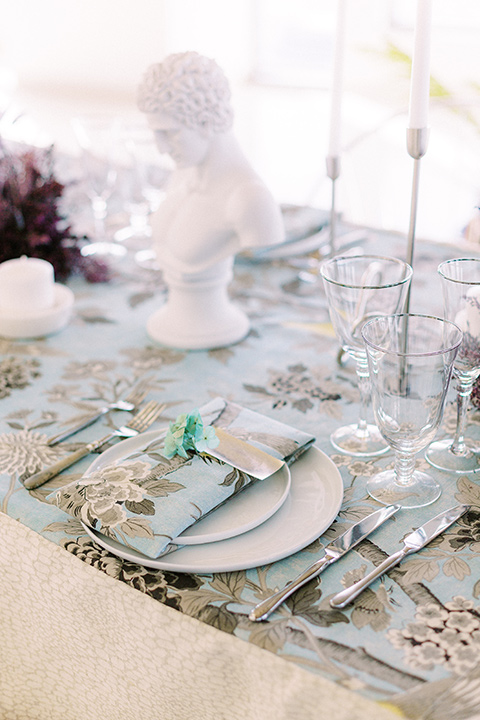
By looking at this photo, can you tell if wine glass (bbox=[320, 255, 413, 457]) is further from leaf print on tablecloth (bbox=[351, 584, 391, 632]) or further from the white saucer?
the white saucer

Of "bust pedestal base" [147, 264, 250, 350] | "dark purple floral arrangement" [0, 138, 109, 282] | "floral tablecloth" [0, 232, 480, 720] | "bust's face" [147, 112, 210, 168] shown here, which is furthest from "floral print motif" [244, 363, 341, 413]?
"dark purple floral arrangement" [0, 138, 109, 282]

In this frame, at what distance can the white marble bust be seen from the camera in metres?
1.05

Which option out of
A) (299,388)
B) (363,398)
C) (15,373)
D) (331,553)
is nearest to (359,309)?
(363,398)

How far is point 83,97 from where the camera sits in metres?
5.84

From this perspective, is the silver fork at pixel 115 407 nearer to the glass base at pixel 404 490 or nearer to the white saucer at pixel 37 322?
the white saucer at pixel 37 322

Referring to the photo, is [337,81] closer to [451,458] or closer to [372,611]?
[451,458]

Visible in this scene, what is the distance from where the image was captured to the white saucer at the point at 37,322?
1237 mm

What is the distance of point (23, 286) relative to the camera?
Result: 1.23 meters

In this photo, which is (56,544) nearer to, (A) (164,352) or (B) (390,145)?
(A) (164,352)

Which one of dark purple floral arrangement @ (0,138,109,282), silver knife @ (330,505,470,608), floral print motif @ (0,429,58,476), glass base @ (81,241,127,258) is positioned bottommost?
floral print motif @ (0,429,58,476)

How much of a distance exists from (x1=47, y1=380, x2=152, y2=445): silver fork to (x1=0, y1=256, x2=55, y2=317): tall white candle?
286 millimetres

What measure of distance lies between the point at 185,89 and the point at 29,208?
0.48 m

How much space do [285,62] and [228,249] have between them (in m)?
5.06

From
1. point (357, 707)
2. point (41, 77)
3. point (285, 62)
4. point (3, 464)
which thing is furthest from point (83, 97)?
point (357, 707)
